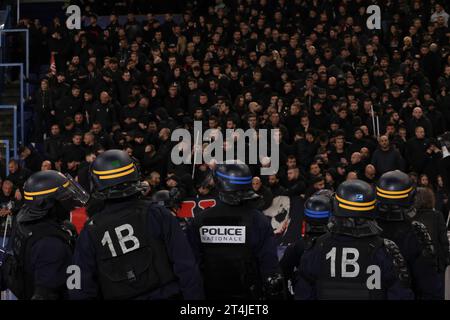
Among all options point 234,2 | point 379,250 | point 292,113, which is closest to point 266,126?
point 292,113

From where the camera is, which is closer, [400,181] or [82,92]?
[400,181]

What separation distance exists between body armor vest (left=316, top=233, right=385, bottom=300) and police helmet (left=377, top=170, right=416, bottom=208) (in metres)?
0.89

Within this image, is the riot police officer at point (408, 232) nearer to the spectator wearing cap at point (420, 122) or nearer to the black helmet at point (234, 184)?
the black helmet at point (234, 184)

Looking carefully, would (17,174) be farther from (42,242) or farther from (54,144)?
(42,242)

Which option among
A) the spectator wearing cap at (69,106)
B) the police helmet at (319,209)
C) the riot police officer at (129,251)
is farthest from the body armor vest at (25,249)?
the spectator wearing cap at (69,106)

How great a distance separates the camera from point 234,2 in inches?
856

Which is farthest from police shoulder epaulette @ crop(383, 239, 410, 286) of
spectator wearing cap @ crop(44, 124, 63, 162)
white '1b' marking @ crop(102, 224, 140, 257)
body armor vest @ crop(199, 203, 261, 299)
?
spectator wearing cap @ crop(44, 124, 63, 162)

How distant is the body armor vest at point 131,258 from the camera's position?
589 centimetres

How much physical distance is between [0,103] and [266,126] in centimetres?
679

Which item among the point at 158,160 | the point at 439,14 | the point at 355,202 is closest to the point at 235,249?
the point at 355,202

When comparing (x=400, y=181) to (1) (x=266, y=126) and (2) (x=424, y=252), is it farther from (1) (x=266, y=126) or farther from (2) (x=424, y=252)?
(1) (x=266, y=126)

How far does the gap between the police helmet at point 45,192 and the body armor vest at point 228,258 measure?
1025mm

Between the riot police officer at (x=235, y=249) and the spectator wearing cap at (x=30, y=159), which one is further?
the spectator wearing cap at (x=30, y=159)
